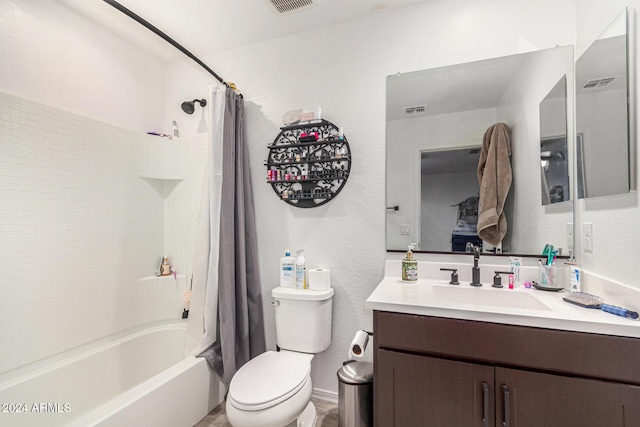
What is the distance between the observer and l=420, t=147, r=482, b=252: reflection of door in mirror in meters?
1.59

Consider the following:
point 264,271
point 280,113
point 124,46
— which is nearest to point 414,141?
point 280,113

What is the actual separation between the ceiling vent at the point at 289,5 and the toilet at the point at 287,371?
1.68 m

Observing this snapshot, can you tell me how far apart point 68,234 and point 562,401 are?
2.49m

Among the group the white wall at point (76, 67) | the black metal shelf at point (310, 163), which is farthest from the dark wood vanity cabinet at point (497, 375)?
the white wall at point (76, 67)

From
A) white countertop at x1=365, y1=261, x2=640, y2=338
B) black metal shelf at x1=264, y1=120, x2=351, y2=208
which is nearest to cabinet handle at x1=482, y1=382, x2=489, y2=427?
white countertop at x1=365, y1=261, x2=640, y2=338

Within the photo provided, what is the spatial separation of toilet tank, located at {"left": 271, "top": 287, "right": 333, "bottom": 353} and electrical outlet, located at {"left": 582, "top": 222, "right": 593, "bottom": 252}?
4.12 ft

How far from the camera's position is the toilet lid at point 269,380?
125 cm

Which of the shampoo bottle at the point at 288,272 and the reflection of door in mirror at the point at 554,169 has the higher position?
the reflection of door in mirror at the point at 554,169

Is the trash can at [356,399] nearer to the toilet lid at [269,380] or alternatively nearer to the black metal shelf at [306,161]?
the toilet lid at [269,380]

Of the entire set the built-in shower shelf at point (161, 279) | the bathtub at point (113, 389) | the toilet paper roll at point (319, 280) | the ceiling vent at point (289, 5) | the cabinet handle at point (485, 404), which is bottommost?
the bathtub at point (113, 389)

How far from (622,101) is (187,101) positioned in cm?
258

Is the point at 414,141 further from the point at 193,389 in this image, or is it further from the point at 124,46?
the point at 124,46

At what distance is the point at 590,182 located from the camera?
4.14ft

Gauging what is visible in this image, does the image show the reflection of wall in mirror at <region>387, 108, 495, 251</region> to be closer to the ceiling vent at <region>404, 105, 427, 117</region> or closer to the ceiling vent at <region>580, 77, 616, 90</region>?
the ceiling vent at <region>404, 105, 427, 117</region>
